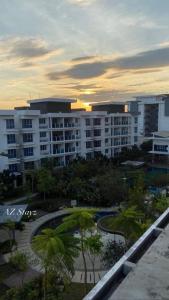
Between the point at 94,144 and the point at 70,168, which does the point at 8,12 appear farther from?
the point at 94,144

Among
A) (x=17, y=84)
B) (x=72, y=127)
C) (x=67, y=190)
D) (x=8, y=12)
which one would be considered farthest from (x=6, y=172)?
(x=8, y=12)

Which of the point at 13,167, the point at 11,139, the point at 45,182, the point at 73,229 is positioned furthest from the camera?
the point at 13,167

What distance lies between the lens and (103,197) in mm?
27688

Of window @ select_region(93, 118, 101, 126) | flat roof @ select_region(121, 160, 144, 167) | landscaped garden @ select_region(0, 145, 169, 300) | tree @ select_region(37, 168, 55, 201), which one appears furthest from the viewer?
window @ select_region(93, 118, 101, 126)

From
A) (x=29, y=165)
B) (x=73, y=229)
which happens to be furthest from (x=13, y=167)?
(x=73, y=229)

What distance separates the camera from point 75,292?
13.8m

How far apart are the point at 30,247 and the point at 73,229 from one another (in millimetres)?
3730

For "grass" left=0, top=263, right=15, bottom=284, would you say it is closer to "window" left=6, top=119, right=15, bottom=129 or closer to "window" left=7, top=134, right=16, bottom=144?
"window" left=7, top=134, right=16, bottom=144

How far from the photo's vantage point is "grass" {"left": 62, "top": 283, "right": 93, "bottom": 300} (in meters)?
13.2

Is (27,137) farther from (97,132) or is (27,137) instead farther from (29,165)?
(97,132)

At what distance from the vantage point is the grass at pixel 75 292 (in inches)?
521

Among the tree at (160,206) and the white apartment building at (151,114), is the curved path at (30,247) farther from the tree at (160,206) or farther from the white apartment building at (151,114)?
the white apartment building at (151,114)

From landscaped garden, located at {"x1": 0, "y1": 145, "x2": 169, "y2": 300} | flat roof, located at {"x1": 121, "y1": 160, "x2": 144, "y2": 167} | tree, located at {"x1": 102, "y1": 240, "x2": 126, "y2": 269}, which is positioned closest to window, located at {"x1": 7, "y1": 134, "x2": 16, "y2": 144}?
landscaped garden, located at {"x1": 0, "y1": 145, "x2": 169, "y2": 300}

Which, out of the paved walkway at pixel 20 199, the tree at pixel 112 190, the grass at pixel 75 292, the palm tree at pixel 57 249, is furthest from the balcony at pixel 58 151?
the palm tree at pixel 57 249
